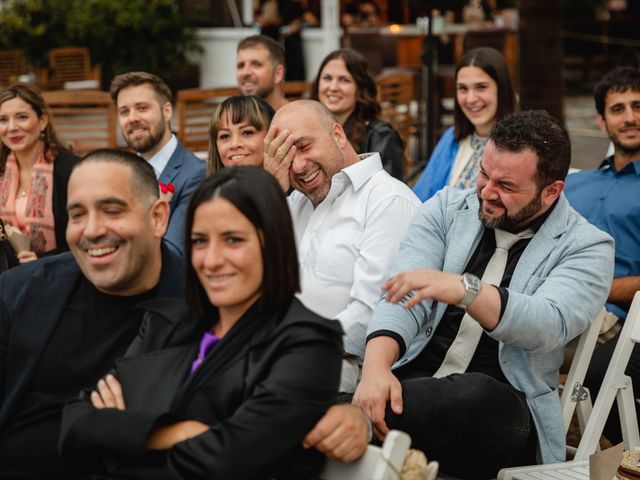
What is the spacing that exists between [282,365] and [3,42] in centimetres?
1488

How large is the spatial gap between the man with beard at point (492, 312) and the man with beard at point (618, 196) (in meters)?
0.85

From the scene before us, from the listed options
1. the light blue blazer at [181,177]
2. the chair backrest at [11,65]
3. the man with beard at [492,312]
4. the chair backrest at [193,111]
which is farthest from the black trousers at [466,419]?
the chair backrest at [11,65]

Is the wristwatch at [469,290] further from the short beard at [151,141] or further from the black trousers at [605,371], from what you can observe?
the short beard at [151,141]

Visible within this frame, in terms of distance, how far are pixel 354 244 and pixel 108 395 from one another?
1.48 m

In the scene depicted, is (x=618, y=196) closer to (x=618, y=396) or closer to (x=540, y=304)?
(x=618, y=396)

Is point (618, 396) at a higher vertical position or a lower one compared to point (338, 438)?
lower

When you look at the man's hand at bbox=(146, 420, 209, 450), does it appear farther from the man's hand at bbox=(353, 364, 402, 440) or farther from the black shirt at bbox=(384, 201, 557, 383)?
the black shirt at bbox=(384, 201, 557, 383)

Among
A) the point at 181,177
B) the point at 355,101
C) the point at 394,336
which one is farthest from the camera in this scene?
the point at 355,101

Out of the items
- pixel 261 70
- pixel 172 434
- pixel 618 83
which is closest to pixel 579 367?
pixel 172 434

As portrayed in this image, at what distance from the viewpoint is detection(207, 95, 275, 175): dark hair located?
14.5ft

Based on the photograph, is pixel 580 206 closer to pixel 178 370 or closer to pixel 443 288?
pixel 443 288

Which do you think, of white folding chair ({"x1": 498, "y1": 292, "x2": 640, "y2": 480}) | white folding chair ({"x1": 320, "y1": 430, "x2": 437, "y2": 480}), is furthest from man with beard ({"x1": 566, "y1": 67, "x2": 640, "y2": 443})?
white folding chair ({"x1": 320, "y1": 430, "x2": 437, "y2": 480})

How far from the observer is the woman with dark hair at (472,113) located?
5.30 meters

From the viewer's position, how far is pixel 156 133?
17.0 feet
